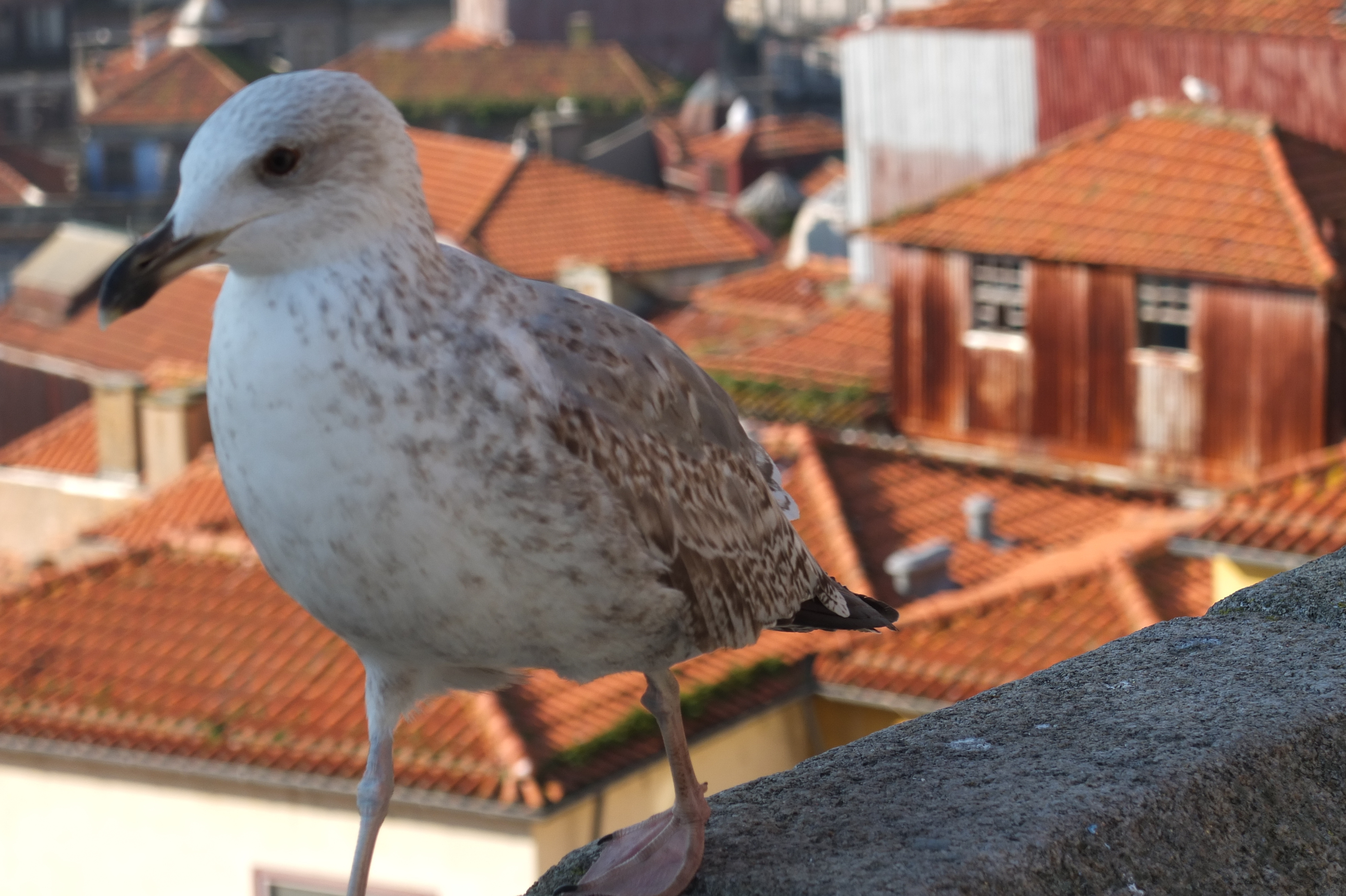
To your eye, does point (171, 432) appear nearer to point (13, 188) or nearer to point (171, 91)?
point (13, 188)

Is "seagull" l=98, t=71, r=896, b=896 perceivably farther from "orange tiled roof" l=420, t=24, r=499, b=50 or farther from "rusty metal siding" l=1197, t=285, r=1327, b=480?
"orange tiled roof" l=420, t=24, r=499, b=50

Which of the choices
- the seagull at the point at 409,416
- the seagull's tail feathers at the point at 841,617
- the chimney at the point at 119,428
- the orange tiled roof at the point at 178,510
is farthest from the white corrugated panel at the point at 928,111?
the seagull at the point at 409,416

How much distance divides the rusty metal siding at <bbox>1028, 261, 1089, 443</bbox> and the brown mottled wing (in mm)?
17240

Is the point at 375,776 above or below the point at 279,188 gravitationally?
below

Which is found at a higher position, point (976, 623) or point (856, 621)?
point (856, 621)

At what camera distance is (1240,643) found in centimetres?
300

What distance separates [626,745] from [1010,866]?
7.74m

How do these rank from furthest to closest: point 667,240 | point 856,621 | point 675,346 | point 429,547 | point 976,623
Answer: point 667,240, point 976,623, point 856,621, point 675,346, point 429,547

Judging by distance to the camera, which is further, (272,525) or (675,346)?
(675,346)

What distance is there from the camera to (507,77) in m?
50.1

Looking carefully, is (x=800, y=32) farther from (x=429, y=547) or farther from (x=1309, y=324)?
(x=429, y=547)

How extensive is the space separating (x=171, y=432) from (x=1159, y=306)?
9.35 metres

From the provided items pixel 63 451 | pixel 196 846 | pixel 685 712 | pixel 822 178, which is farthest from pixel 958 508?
pixel 822 178

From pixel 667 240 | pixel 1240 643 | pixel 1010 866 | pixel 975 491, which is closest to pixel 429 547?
pixel 1010 866
